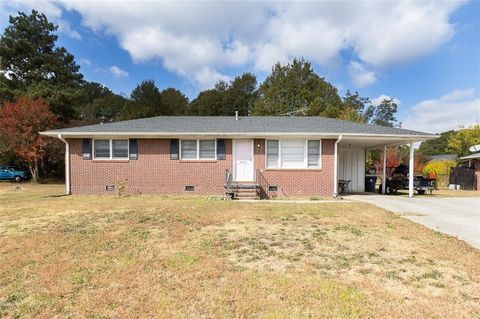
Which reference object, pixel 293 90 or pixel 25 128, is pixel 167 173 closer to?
pixel 25 128

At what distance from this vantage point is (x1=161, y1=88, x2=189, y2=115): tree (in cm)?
4251

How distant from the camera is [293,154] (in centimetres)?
1307

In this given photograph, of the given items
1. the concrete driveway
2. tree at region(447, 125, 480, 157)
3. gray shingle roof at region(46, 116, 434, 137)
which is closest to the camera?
the concrete driveway

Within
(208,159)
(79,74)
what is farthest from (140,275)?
(79,74)

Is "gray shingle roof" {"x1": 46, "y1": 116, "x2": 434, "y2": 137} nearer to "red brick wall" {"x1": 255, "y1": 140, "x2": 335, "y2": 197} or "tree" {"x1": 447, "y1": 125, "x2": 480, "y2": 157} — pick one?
"red brick wall" {"x1": 255, "y1": 140, "x2": 335, "y2": 197}

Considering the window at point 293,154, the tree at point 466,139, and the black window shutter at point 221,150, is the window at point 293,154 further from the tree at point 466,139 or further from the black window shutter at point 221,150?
the tree at point 466,139

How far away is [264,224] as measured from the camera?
709cm

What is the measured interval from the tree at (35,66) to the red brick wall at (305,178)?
21.8 m

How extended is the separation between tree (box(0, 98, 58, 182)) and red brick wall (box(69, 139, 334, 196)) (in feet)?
36.7

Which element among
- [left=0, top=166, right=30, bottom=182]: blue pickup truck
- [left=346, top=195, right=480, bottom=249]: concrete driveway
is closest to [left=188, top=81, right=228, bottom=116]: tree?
[left=0, top=166, right=30, bottom=182]: blue pickup truck

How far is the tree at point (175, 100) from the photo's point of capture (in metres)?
42.5

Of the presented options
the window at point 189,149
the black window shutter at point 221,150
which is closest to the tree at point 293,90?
the black window shutter at point 221,150

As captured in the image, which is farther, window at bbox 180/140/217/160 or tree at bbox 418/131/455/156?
tree at bbox 418/131/455/156

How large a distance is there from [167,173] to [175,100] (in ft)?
110
